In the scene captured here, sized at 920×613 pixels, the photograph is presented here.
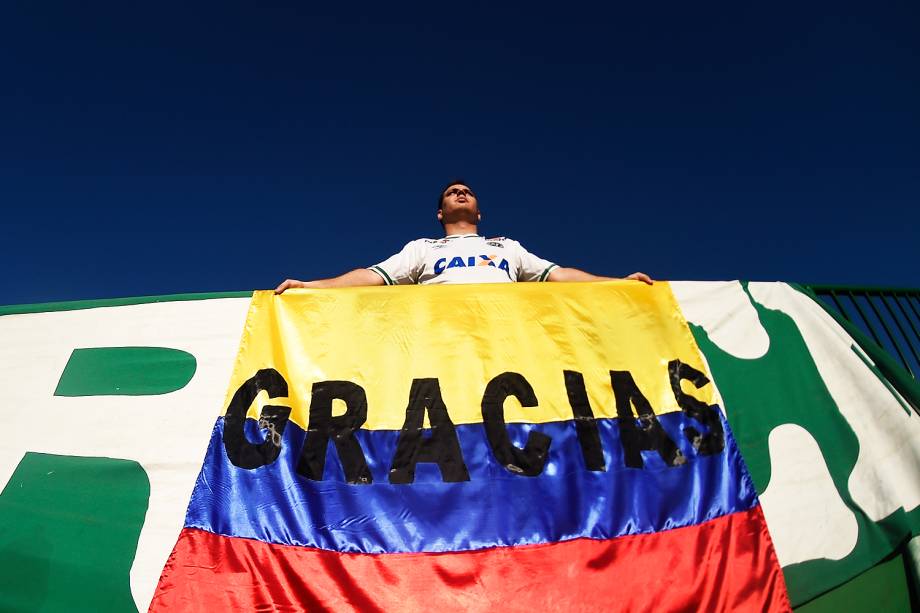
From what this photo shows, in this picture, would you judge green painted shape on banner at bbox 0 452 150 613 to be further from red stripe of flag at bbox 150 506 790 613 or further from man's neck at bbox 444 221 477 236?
Result: man's neck at bbox 444 221 477 236

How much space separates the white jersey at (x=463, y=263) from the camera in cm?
243

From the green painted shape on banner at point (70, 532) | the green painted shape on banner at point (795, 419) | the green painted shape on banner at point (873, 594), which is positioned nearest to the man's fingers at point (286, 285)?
the green painted shape on banner at point (70, 532)

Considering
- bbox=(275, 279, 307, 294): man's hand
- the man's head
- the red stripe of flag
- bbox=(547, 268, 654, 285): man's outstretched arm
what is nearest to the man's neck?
the man's head

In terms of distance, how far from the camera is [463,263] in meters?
2.48

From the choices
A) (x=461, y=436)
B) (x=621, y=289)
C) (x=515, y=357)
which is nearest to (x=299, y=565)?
(x=461, y=436)

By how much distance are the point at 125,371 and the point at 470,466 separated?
58.6 inches

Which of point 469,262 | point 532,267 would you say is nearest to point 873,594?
point 532,267

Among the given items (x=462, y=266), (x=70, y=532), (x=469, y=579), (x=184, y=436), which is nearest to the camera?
(x=469, y=579)

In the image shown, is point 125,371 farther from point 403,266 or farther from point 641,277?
point 641,277

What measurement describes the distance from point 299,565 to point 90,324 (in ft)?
5.04

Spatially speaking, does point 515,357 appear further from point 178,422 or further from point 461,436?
point 178,422

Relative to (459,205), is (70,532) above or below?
below

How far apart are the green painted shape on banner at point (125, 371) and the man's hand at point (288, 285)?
0.44 meters

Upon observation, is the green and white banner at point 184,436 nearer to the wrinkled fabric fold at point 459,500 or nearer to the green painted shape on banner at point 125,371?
the green painted shape on banner at point 125,371
